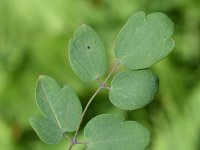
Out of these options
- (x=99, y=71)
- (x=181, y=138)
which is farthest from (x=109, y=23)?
(x=99, y=71)

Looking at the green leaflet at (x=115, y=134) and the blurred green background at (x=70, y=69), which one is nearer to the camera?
the green leaflet at (x=115, y=134)

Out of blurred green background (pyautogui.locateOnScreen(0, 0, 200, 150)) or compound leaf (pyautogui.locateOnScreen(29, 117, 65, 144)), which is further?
blurred green background (pyautogui.locateOnScreen(0, 0, 200, 150))

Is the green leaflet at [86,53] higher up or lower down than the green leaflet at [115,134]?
higher up

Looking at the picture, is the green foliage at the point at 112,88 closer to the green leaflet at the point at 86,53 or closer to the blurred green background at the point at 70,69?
the green leaflet at the point at 86,53

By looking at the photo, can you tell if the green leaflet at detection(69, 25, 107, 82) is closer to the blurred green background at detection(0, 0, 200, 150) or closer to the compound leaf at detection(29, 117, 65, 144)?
the compound leaf at detection(29, 117, 65, 144)

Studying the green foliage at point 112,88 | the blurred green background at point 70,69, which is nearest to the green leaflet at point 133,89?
the green foliage at point 112,88

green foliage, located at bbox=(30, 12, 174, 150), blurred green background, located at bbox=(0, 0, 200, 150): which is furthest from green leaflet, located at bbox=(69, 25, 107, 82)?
blurred green background, located at bbox=(0, 0, 200, 150)
